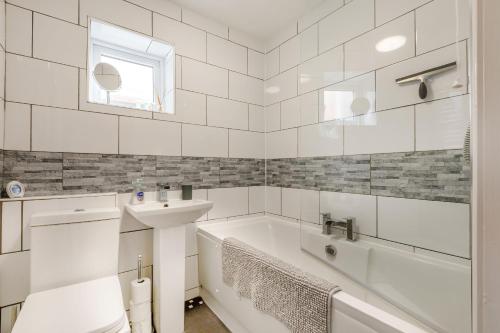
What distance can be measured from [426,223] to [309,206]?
835 mm

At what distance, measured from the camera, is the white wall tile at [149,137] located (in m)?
1.67

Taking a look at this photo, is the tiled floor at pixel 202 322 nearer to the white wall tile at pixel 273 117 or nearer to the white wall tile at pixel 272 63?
the white wall tile at pixel 273 117

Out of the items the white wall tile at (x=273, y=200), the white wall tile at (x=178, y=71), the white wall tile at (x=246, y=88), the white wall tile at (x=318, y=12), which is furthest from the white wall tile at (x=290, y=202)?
the white wall tile at (x=318, y=12)

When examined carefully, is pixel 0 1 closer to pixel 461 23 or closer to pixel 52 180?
pixel 52 180

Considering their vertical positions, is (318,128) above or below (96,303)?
above

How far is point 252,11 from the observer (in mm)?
2010

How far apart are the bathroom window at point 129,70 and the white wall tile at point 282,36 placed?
1042mm

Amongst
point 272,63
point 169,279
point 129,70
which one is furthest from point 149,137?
point 272,63

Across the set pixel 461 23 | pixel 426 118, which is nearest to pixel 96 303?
pixel 426 118

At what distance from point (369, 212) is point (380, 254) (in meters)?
0.26

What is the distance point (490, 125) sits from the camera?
1.08 ft

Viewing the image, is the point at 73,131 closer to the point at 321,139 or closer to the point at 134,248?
the point at 134,248

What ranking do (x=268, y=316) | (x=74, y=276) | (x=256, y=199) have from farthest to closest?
(x=256, y=199), (x=74, y=276), (x=268, y=316)

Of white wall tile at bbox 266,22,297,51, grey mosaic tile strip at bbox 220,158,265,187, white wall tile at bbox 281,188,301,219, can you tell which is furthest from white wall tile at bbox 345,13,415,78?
grey mosaic tile strip at bbox 220,158,265,187
